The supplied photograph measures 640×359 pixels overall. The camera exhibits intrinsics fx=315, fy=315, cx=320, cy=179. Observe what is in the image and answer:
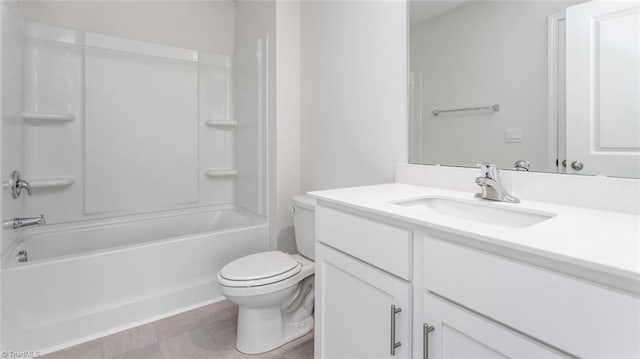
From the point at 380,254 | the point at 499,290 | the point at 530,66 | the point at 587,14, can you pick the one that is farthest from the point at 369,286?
the point at 587,14

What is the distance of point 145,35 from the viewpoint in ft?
8.13

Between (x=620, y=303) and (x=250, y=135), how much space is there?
237 cm

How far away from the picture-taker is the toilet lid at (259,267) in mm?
1525

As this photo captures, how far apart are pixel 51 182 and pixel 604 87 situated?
113 inches

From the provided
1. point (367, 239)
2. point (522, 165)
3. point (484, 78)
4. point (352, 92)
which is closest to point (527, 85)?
point (484, 78)

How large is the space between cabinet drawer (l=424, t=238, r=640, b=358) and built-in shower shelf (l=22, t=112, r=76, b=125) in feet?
7.99

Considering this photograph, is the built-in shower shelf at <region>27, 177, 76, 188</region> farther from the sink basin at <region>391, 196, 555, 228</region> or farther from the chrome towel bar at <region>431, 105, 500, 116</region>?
the chrome towel bar at <region>431, 105, 500, 116</region>

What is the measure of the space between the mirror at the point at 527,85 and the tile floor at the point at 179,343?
1.18 metres

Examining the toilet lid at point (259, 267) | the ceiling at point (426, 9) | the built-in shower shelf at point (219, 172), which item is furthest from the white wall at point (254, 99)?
the ceiling at point (426, 9)

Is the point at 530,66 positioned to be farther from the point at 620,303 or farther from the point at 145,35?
the point at 145,35

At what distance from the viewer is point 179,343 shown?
5.41ft

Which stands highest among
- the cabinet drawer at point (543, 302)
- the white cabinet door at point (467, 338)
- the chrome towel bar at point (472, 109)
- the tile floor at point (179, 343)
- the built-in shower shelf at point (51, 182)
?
the chrome towel bar at point (472, 109)

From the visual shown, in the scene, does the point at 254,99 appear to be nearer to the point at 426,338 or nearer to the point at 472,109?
the point at 472,109

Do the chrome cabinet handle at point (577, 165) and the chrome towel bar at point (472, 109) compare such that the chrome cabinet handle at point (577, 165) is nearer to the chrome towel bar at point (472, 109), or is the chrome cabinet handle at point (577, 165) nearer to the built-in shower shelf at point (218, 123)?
the chrome towel bar at point (472, 109)
